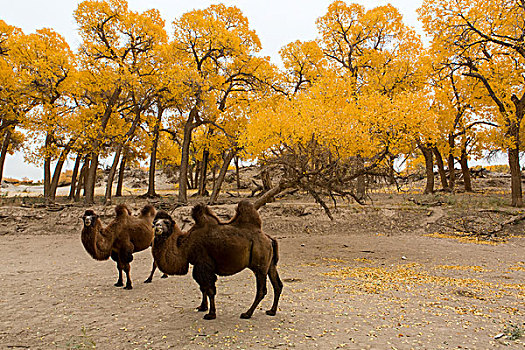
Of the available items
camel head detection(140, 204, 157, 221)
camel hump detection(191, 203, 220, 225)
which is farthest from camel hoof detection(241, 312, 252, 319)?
camel head detection(140, 204, 157, 221)

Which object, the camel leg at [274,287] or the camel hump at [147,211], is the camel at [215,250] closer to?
the camel leg at [274,287]

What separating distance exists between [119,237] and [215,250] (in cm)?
324

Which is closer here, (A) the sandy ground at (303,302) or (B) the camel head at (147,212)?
(A) the sandy ground at (303,302)

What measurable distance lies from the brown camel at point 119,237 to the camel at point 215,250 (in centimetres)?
200

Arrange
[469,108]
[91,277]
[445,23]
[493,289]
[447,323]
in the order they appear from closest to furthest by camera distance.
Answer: [447,323]
[493,289]
[91,277]
[445,23]
[469,108]

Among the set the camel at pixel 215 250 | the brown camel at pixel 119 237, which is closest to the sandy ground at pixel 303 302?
the camel at pixel 215 250

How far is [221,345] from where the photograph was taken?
13.9 ft

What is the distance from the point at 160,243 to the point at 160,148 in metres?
23.6

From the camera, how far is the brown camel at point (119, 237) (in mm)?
6535

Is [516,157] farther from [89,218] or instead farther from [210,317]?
[89,218]

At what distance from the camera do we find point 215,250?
4.95m

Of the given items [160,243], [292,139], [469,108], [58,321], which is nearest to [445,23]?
[469,108]

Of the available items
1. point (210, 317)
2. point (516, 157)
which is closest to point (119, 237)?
point (210, 317)

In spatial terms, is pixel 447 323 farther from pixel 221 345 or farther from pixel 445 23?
pixel 445 23
